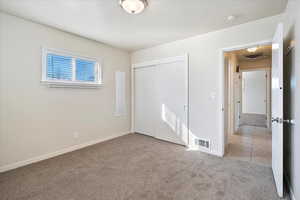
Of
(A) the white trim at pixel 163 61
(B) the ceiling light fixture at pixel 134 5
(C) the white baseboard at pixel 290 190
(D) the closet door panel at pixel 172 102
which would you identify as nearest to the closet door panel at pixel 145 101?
(A) the white trim at pixel 163 61

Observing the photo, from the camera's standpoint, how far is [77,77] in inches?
127

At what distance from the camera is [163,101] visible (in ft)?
12.3

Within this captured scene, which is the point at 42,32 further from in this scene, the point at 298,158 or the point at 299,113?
the point at 298,158

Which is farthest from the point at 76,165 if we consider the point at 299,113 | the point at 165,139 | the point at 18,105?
the point at 299,113

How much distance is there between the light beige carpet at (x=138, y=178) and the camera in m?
1.73

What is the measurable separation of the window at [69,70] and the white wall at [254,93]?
7.78 metres

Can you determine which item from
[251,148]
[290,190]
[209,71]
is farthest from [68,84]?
[251,148]

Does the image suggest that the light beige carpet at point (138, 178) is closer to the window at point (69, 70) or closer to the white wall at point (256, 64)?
the window at point (69, 70)

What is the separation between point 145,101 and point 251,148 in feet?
9.17

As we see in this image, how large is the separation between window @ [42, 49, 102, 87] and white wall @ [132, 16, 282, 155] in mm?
2138

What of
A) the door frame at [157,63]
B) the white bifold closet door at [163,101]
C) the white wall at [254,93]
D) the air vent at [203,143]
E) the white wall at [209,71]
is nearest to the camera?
the white wall at [209,71]

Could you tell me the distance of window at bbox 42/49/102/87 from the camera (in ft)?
8.98

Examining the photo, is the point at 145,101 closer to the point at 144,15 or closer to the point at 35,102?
the point at 144,15

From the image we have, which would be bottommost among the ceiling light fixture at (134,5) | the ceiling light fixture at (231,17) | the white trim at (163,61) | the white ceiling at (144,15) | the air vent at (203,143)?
the air vent at (203,143)
